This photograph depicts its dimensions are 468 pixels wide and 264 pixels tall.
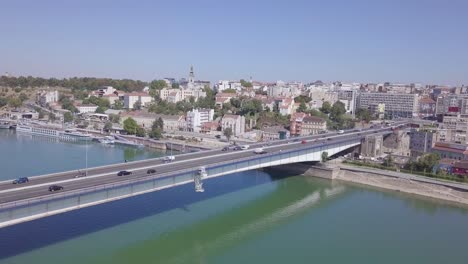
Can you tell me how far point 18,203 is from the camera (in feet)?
25.5

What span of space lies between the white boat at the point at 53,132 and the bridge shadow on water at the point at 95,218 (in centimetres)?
1568

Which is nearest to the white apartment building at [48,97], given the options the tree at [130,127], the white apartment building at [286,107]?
the tree at [130,127]

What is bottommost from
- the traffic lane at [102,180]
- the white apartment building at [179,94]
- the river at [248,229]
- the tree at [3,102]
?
the river at [248,229]

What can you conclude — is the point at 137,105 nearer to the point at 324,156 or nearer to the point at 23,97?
the point at 23,97

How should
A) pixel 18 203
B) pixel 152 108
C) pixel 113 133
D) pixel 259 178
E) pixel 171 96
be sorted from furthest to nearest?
pixel 171 96, pixel 152 108, pixel 113 133, pixel 259 178, pixel 18 203

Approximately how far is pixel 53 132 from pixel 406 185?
925 inches

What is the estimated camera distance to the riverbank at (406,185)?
15320 mm

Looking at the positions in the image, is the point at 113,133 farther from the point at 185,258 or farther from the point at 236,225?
the point at 185,258

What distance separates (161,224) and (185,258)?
193 centimetres

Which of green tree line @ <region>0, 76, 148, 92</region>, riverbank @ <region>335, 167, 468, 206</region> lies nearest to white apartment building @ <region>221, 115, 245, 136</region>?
riverbank @ <region>335, 167, 468, 206</region>

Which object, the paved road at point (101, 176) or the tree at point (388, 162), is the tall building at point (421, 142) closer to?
the tree at point (388, 162)

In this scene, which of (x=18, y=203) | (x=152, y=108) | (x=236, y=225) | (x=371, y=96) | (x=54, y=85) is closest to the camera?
(x=18, y=203)

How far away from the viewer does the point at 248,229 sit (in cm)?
1168

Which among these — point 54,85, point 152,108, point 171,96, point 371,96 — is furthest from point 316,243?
point 54,85
